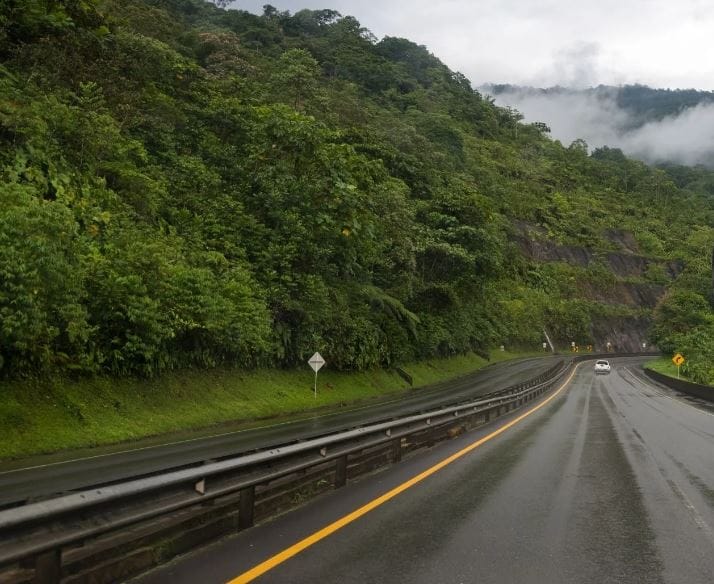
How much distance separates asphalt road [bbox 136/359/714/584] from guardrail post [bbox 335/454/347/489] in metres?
0.19

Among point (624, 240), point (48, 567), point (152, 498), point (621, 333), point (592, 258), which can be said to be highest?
point (624, 240)

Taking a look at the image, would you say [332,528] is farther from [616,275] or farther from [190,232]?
[616,275]

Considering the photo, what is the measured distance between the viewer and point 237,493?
7.13 m

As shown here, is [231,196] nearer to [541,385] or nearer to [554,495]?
[541,385]

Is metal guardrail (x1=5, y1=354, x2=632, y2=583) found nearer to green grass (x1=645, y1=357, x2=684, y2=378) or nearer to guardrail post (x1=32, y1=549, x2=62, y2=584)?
guardrail post (x1=32, y1=549, x2=62, y2=584)

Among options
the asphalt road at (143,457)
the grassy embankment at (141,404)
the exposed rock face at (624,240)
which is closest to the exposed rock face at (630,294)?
the exposed rock face at (624,240)

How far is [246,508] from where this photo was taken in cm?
705

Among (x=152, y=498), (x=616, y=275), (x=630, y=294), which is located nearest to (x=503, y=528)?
(x=152, y=498)

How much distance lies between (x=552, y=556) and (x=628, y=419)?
2048 centimetres

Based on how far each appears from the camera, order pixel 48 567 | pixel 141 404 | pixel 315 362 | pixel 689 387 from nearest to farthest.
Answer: pixel 48 567, pixel 141 404, pixel 315 362, pixel 689 387

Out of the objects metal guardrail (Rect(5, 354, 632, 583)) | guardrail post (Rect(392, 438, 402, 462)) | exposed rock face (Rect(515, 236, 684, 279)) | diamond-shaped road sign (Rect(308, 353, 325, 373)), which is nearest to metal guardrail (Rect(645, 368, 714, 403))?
diamond-shaped road sign (Rect(308, 353, 325, 373))

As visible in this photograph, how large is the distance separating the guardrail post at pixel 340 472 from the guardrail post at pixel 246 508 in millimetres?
2647

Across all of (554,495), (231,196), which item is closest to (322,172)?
(231,196)

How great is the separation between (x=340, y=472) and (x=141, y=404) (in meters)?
13.0
